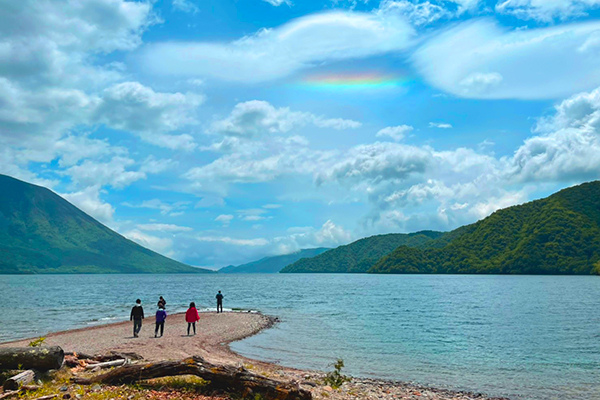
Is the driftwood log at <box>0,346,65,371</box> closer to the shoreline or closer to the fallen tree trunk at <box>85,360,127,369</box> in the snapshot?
the fallen tree trunk at <box>85,360,127,369</box>

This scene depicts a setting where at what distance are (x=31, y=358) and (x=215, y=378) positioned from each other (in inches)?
250

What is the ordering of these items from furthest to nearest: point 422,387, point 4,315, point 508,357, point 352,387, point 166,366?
point 4,315 < point 508,357 < point 422,387 < point 352,387 < point 166,366

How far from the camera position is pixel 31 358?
1446 centimetres

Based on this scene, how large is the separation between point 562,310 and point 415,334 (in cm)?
3670

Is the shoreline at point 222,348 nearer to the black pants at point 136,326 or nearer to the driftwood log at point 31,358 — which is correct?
the black pants at point 136,326

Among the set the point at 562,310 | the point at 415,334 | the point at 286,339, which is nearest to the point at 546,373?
the point at 415,334

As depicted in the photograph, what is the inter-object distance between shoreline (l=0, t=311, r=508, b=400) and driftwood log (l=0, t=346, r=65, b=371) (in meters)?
6.38

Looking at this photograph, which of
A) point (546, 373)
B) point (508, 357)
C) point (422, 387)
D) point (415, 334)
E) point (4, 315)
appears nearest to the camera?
point (422, 387)

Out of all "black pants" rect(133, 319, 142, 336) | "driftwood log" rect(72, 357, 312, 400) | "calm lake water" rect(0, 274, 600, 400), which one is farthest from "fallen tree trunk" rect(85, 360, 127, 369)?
"black pants" rect(133, 319, 142, 336)

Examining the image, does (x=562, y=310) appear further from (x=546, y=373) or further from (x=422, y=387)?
(x=422, y=387)

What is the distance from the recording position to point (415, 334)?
40.6m

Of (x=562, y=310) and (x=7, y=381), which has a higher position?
(x=7, y=381)

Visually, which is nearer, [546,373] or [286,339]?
[546,373]

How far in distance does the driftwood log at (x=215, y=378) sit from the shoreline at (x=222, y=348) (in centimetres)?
118
